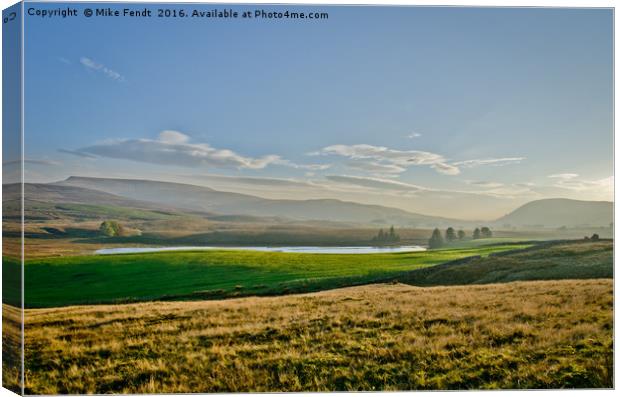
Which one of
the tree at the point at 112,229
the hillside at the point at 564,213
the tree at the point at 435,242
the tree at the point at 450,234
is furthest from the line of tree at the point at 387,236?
the tree at the point at 112,229

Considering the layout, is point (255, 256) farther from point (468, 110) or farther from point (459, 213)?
point (468, 110)

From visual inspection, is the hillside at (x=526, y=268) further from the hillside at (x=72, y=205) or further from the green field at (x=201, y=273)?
the hillside at (x=72, y=205)

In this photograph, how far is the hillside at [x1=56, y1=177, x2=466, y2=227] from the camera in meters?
6.75

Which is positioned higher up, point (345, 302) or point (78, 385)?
point (345, 302)

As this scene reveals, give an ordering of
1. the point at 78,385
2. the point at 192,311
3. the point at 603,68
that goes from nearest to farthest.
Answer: the point at 78,385, the point at 192,311, the point at 603,68

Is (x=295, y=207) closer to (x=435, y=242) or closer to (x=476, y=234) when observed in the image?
(x=435, y=242)

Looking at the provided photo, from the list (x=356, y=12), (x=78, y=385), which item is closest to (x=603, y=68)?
(x=356, y=12)

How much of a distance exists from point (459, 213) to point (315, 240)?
2.29 m

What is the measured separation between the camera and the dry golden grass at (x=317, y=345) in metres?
6.24

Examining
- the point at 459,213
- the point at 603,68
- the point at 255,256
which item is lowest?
the point at 255,256

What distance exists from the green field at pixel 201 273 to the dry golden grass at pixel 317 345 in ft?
0.56

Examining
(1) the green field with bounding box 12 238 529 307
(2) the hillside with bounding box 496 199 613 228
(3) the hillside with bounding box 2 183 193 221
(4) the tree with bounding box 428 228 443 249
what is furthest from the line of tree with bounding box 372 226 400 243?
(3) the hillside with bounding box 2 183 193 221

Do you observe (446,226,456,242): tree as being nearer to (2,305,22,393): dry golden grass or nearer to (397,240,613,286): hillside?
(397,240,613,286): hillside

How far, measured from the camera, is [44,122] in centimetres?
632
